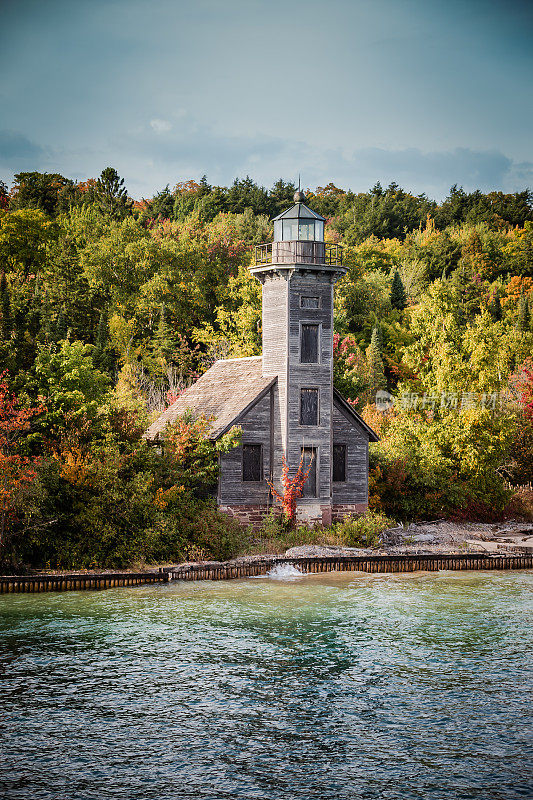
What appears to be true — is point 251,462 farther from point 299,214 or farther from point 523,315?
point 523,315

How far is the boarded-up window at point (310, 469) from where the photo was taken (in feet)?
111

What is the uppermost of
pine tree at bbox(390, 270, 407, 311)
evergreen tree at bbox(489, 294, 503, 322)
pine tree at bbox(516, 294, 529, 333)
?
pine tree at bbox(390, 270, 407, 311)

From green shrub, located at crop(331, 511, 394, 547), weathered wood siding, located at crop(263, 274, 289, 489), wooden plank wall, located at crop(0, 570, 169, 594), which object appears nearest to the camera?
wooden plank wall, located at crop(0, 570, 169, 594)

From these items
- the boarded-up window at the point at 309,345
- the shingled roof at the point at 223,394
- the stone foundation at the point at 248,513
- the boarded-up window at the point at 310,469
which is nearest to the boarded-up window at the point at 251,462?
the stone foundation at the point at 248,513

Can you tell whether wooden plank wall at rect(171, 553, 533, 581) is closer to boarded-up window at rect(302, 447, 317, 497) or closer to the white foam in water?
the white foam in water

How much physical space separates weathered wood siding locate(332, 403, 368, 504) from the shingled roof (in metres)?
3.61

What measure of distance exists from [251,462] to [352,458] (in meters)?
4.66

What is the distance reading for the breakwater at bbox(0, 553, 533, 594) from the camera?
25.8 meters

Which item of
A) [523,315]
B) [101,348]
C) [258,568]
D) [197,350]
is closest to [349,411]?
[258,568]

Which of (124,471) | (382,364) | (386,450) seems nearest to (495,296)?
(382,364)

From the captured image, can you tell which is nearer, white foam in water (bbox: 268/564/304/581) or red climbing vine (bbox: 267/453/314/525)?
white foam in water (bbox: 268/564/304/581)

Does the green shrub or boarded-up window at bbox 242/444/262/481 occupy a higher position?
boarded-up window at bbox 242/444/262/481

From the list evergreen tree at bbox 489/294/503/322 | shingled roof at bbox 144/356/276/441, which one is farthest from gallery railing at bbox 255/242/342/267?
evergreen tree at bbox 489/294/503/322

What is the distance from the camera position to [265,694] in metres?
17.3
